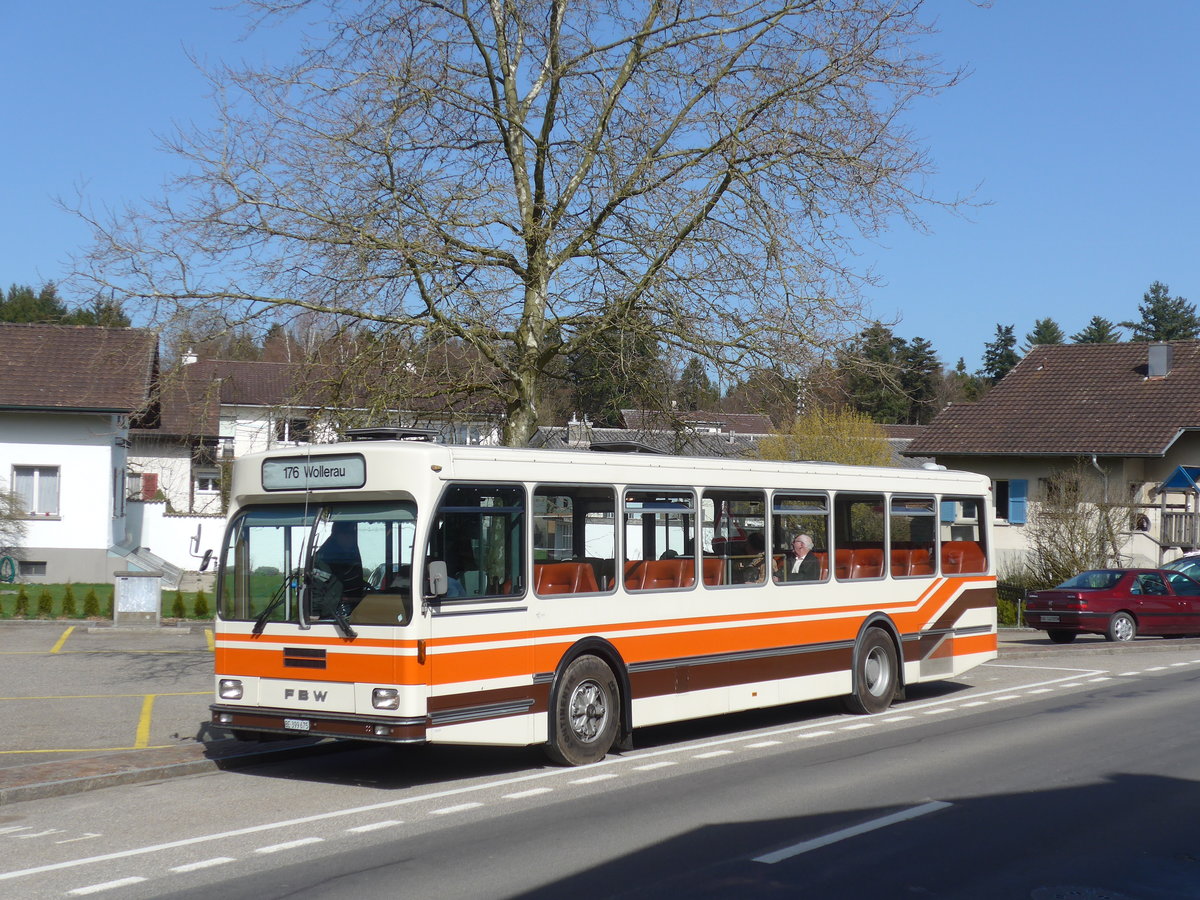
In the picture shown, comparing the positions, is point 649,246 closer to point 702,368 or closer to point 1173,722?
point 702,368

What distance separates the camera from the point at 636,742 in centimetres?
1339

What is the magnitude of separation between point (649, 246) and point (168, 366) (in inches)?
227

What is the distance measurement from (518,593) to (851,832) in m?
3.65

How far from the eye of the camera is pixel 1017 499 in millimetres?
46094

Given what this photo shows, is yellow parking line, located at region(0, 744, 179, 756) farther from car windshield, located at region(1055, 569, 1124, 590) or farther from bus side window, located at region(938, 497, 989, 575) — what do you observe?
car windshield, located at region(1055, 569, 1124, 590)

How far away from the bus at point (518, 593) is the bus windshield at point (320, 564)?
0.02 metres

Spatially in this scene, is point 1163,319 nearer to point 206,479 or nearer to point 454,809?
point 206,479

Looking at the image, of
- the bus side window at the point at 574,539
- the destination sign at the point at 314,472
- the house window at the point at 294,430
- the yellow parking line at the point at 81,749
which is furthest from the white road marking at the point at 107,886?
the house window at the point at 294,430

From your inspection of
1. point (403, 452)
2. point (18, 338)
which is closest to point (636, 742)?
point (403, 452)

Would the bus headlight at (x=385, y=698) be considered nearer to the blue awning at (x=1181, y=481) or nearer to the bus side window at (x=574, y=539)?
the bus side window at (x=574, y=539)

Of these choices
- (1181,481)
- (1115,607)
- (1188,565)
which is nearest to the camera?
(1115,607)

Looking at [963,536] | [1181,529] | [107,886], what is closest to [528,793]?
[107,886]

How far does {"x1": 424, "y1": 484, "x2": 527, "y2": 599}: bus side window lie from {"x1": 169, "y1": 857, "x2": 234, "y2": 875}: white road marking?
114 inches

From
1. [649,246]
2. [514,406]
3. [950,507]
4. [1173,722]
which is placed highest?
[649,246]
